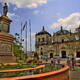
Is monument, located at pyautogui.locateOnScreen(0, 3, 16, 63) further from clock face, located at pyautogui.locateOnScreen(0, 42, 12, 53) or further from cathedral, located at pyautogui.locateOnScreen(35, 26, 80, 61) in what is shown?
cathedral, located at pyautogui.locateOnScreen(35, 26, 80, 61)

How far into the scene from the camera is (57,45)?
46.0 metres

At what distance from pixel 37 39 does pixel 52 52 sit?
10480 mm

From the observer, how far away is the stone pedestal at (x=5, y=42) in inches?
363

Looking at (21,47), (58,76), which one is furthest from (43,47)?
(58,76)

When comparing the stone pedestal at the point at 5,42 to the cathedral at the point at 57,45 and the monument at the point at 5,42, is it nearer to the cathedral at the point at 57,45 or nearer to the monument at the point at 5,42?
the monument at the point at 5,42

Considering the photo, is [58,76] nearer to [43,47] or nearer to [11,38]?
[11,38]

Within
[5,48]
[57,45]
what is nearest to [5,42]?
[5,48]

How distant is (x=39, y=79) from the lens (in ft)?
12.6

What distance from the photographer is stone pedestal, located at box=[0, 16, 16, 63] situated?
9227 mm

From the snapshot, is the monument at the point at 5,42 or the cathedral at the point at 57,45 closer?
the monument at the point at 5,42

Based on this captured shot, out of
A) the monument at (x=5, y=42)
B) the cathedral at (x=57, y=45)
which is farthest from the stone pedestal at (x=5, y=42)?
the cathedral at (x=57, y=45)

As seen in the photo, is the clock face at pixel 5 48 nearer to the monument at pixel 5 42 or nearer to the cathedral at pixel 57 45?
the monument at pixel 5 42

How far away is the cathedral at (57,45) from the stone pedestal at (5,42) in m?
30.8

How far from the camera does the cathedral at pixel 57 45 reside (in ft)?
136
